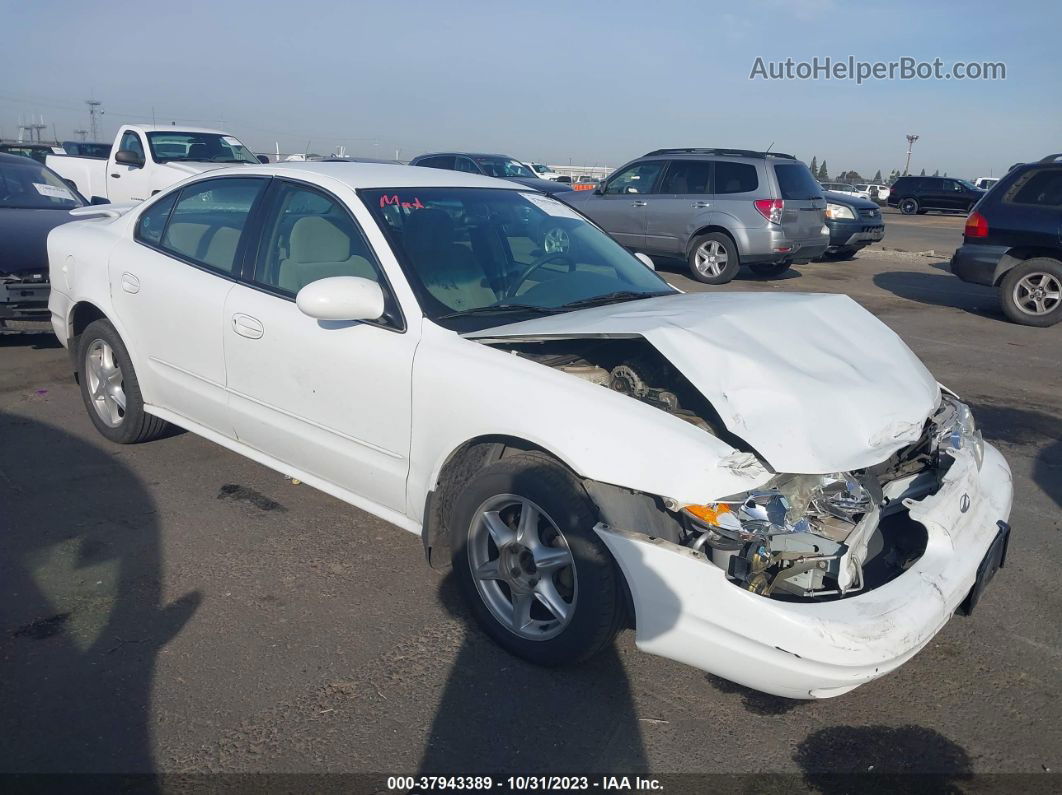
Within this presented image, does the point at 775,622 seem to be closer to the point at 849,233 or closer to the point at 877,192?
the point at 849,233

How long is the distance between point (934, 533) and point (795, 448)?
624 millimetres

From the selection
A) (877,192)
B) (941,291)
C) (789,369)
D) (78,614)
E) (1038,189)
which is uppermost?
(1038,189)

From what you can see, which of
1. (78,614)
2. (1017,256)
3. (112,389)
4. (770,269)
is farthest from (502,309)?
(770,269)

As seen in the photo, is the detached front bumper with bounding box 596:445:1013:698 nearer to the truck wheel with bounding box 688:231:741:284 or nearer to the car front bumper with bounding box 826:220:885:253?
the truck wheel with bounding box 688:231:741:284

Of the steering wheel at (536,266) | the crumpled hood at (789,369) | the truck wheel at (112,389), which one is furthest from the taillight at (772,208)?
the truck wheel at (112,389)

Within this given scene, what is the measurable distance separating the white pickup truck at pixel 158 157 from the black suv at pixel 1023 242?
1054cm

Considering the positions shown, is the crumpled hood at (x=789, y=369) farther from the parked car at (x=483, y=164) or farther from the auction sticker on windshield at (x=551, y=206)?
the parked car at (x=483, y=164)

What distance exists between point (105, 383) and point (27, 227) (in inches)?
128

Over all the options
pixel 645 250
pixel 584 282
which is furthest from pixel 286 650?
pixel 645 250

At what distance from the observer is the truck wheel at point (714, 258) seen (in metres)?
12.4

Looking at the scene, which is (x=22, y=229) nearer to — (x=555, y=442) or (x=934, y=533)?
(x=555, y=442)

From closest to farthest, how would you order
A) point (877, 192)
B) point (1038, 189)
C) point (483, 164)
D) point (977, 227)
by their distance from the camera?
point (1038, 189), point (977, 227), point (483, 164), point (877, 192)

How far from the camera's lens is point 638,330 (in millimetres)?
3105

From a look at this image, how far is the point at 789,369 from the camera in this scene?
10.3 feet
